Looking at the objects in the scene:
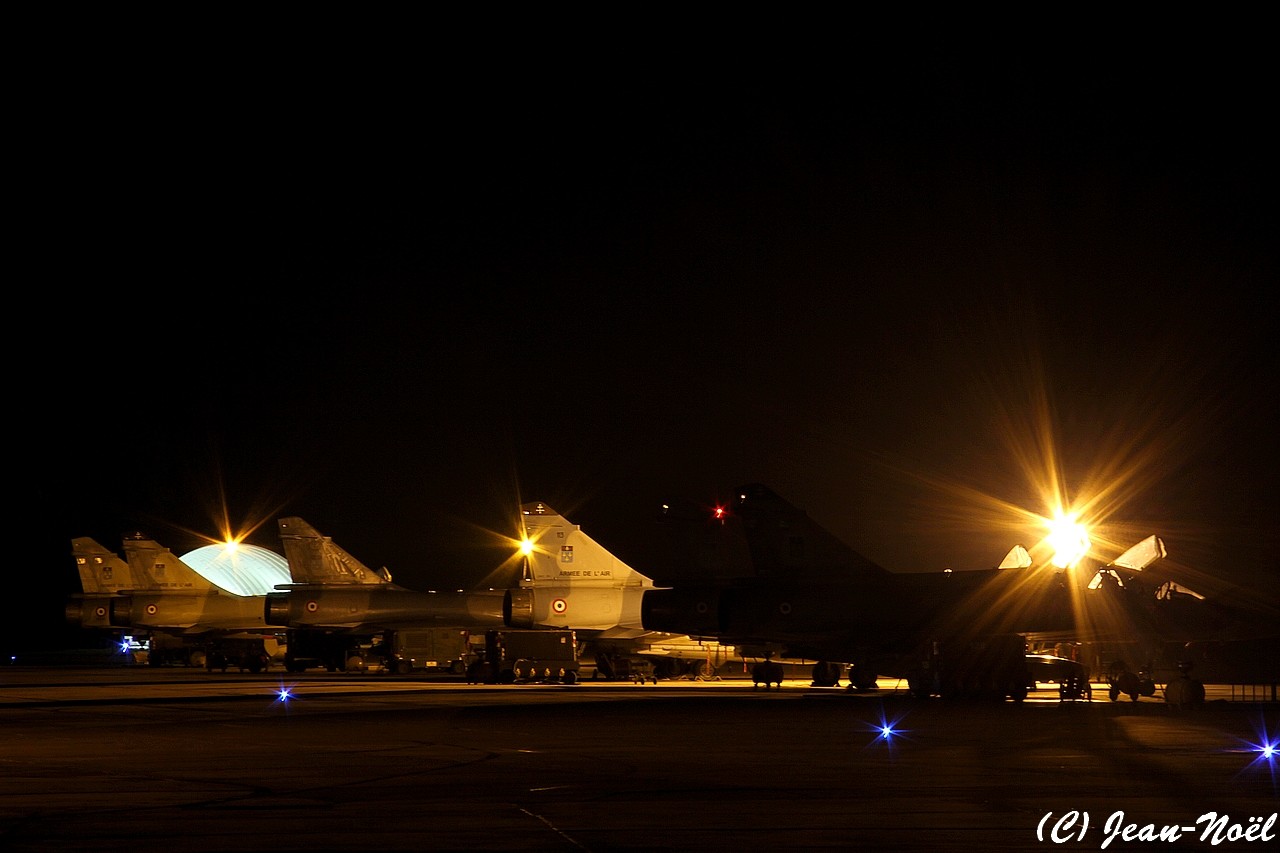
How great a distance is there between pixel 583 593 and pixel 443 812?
3153 centimetres

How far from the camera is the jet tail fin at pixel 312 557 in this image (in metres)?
54.5

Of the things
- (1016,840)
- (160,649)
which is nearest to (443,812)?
(1016,840)

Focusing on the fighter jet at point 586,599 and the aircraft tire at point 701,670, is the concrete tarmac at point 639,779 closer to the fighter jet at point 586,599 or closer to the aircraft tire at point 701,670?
the fighter jet at point 586,599

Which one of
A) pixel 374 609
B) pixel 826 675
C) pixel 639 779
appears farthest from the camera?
pixel 374 609

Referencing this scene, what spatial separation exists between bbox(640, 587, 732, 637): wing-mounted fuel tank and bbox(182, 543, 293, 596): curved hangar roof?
205ft

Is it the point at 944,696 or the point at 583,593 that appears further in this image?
the point at 583,593

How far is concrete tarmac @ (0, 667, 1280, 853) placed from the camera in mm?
9984

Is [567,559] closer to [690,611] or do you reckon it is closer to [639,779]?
[690,611]

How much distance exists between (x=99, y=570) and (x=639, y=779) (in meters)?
57.7

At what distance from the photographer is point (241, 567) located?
92.7 meters

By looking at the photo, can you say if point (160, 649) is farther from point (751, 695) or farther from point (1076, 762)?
point (1076, 762)

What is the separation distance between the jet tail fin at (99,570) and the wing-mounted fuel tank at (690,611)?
133 feet

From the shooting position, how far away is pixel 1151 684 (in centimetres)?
2917

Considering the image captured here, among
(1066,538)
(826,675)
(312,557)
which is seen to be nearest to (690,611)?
(826,675)
